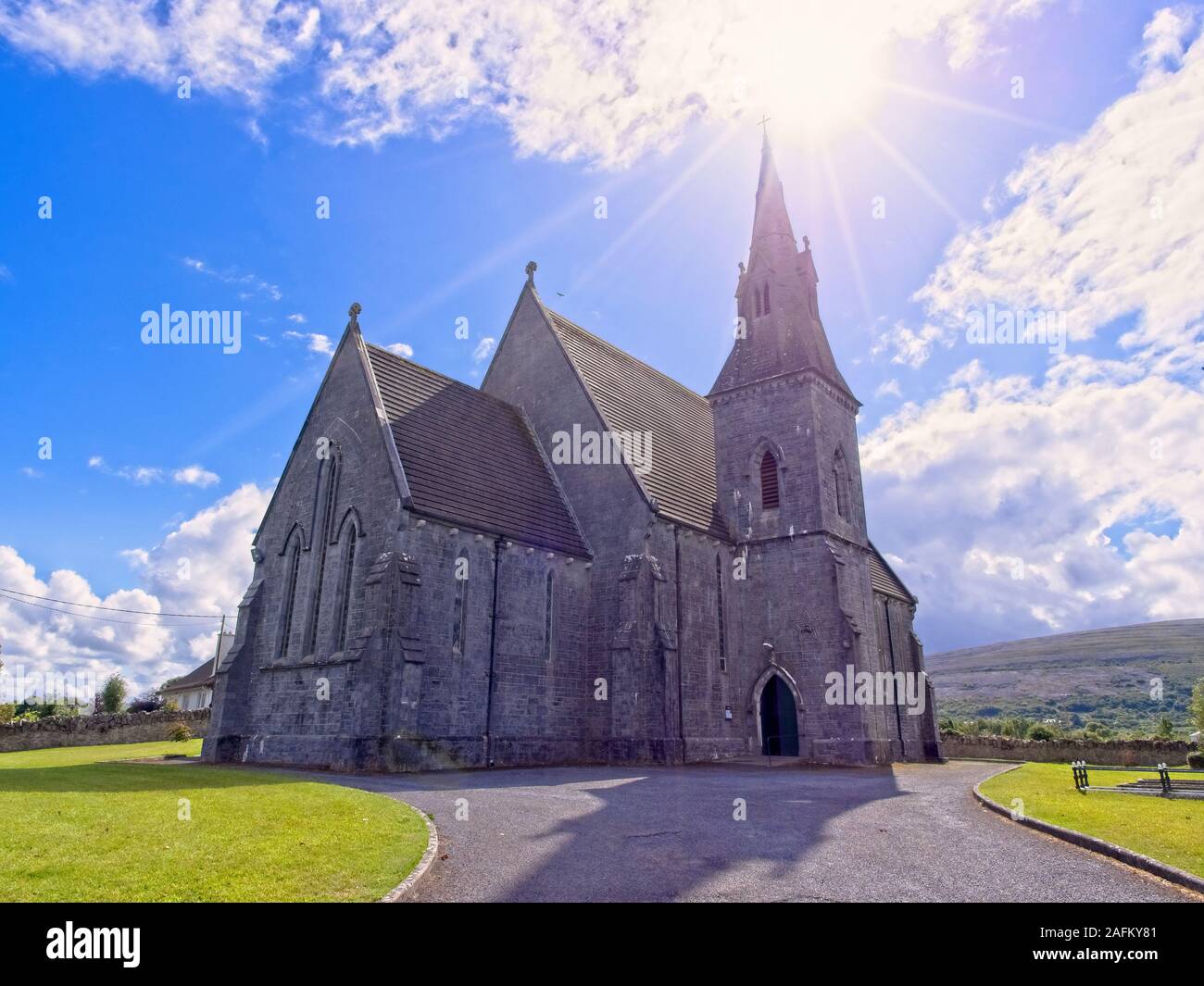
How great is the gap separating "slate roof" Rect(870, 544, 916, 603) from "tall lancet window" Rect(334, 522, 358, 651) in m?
24.1

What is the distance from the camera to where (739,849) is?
9914 mm

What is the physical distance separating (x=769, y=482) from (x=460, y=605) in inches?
555

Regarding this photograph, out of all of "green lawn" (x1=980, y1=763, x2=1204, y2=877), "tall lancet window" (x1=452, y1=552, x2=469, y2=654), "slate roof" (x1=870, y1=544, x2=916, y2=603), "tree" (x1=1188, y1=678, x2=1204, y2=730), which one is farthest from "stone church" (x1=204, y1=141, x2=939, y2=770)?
"tree" (x1=1188, y1=678, x2=1204, y2=730)

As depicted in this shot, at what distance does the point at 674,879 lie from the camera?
827 cm

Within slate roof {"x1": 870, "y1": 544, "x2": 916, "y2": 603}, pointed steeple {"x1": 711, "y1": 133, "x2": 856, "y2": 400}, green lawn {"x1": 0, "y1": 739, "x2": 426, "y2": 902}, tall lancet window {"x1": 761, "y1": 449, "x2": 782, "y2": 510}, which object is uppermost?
pointed steeple {"x1": 711, "y1": 133, "x2": 856, "y2": 400}

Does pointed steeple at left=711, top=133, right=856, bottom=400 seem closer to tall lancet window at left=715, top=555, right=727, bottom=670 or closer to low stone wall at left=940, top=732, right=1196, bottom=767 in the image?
tall lancet window at left=715, top=555, right=727, bottom=670

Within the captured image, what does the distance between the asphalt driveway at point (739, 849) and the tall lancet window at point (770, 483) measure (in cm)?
1486

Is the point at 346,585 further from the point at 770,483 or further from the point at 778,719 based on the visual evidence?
the point at 770,483

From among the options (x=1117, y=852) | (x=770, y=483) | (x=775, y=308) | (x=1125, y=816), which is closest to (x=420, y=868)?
(x=1117, y=852)

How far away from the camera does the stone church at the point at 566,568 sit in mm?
22328

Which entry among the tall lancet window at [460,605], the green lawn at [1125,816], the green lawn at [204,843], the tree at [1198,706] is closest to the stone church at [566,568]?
the tall lancet window at [460,605]

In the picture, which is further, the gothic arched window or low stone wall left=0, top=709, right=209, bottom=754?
low stone wall left=0, top=709, right=209, bottom=754

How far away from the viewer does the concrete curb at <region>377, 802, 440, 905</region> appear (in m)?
7.04
